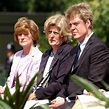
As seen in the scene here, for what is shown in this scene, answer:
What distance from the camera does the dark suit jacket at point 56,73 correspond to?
6684 millimetres

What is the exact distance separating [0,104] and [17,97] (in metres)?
0.23

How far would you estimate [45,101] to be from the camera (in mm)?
6512

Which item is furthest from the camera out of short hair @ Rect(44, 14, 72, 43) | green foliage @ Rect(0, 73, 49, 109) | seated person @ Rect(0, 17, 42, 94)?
seated person @ Rect(0, 17, 42, 94)

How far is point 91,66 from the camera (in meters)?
6.42

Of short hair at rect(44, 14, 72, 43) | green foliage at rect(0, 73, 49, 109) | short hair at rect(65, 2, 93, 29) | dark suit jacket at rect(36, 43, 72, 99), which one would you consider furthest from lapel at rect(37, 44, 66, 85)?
Answer: green foliage at rect(0, 73, 49, 109)

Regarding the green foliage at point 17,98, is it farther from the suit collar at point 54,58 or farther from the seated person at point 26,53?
the seated person at point 26,53

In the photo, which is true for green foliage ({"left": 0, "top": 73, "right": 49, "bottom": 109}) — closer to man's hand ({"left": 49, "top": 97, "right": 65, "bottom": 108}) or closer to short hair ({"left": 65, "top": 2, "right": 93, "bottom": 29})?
man's hand ({"left": 49, "top": 97, "right": 65, "bottom": 108})

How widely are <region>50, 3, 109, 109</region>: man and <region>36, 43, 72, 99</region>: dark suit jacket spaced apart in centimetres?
13

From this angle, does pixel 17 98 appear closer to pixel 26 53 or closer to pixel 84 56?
pixel 84 56

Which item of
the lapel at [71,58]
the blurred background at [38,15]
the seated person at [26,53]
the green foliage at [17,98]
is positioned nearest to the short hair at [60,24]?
the lapel at [71,58]

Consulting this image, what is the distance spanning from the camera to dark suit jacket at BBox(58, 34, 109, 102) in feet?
20.8

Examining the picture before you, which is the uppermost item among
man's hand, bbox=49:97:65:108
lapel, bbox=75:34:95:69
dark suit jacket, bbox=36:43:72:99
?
lapel, bbox=75:34:95:69

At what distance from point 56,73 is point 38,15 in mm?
17148

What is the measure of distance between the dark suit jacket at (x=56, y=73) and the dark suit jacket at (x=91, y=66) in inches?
5.3
